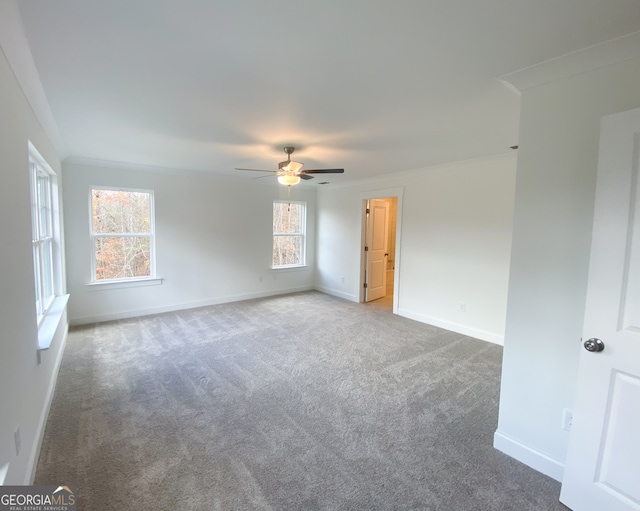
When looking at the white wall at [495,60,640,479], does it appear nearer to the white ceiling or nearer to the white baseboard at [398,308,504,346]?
the white ceiling

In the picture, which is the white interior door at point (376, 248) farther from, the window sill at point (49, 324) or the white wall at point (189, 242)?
the window sill at point (49, 324)

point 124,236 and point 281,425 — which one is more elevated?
point 124,236

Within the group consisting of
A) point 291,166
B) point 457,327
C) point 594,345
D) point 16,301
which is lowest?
point 457,327

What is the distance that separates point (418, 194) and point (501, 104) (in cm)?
254

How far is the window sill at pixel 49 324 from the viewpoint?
224 cm

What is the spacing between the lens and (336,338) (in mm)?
4023

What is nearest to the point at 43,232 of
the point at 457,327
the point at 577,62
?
the point at 577,62

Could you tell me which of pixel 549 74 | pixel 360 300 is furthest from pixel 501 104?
pixel 360 300

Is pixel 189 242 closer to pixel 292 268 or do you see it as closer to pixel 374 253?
pixel 292 268

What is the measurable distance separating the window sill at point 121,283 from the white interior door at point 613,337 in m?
5.28

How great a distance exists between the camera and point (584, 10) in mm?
1271

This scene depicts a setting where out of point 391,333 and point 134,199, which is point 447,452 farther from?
point 134,199

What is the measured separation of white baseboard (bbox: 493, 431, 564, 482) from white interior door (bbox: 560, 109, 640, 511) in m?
0.25

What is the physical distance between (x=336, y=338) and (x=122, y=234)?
3.63m
